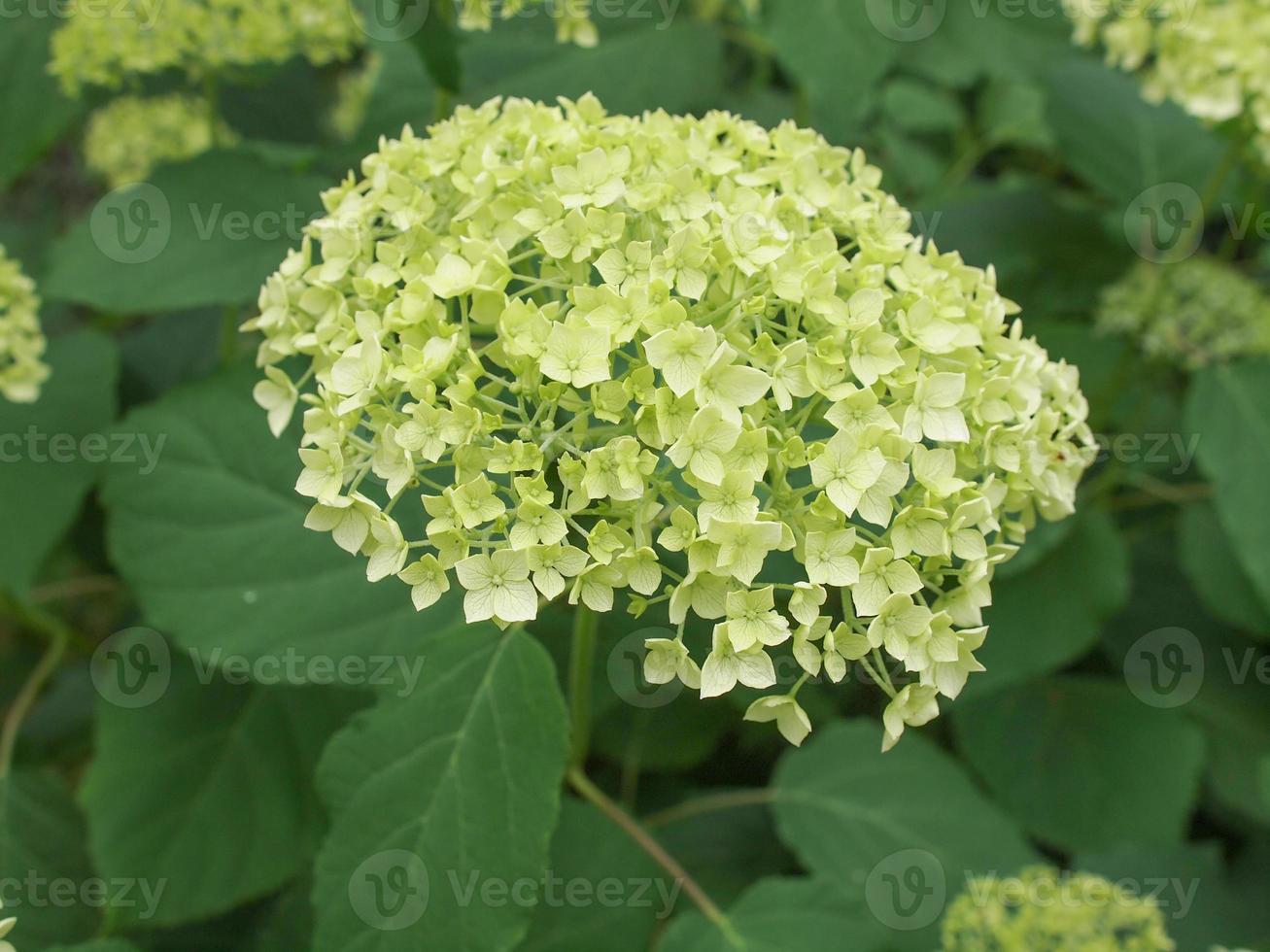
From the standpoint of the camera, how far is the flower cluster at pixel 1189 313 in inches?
114

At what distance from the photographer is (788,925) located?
2.05m

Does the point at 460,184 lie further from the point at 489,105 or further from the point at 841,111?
the point at 841,111

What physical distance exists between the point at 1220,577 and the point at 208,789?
2.54m

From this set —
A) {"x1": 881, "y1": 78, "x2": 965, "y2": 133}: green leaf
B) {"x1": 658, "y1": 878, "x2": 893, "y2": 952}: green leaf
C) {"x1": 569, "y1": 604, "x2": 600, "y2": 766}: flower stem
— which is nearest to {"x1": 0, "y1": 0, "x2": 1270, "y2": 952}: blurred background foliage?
{"x1": 658, "y1": 878, "x2": 893, "y2": 952}: green leaf

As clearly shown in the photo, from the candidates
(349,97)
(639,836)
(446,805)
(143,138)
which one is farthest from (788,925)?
(349,97)

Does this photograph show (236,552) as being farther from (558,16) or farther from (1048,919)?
(1048,919)

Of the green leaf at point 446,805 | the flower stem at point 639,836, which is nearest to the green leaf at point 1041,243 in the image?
the flower stem at point 639,836

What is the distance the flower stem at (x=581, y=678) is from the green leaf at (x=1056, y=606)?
1090 mm

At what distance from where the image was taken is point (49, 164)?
5309mm

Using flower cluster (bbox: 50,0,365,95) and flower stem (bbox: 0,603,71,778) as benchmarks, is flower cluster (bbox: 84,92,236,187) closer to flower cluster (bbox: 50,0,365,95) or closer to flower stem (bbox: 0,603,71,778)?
flower cluster (bbox: 50,0,365,95)

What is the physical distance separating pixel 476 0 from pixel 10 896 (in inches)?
81.6

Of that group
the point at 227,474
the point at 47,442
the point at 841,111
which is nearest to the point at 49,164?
the point at 47,442

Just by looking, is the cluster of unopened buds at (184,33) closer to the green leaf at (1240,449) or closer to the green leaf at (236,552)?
the green leaf at (236,552)

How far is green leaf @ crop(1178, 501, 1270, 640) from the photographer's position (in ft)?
9.39
